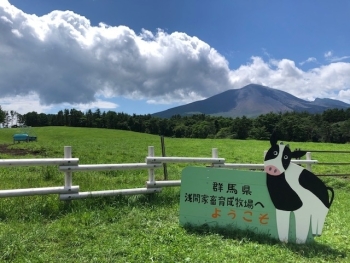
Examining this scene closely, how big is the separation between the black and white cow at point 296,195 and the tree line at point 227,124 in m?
47.3

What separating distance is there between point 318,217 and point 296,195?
46cm

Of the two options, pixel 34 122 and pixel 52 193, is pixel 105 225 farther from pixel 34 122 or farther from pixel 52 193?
pixel 34 122

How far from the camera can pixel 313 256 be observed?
4.35 meters

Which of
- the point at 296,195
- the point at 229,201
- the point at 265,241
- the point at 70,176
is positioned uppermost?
the point at 70,176

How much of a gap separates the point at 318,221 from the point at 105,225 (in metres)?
3.32

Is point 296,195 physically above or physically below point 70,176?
below

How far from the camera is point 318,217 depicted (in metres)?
4.86

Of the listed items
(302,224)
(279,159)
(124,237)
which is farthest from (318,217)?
(124,237)

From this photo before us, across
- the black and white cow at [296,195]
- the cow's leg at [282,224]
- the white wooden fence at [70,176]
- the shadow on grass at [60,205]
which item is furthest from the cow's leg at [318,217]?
the white wooden fence at [70,176]

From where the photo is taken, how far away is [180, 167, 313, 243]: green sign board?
16.5ft

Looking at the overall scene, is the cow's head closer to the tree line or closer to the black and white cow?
the black and white cow

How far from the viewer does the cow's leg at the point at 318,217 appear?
15.9 feet

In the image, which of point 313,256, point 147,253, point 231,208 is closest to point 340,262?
point 313,256

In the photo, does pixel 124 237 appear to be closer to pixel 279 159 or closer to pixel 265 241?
pixel 265 241
